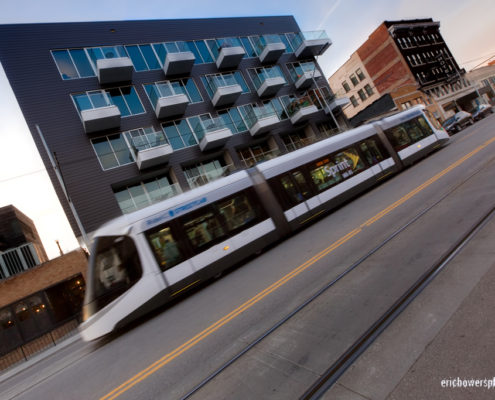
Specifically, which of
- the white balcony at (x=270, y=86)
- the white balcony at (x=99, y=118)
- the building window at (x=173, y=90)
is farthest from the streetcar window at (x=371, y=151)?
the white balcony at (x=99, y=118)

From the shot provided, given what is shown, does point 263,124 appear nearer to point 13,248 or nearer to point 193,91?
point 193,91

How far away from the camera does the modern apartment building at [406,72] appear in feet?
134

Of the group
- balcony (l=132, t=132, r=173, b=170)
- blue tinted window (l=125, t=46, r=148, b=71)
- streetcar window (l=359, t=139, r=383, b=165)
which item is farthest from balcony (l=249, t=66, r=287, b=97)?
streetcar window (l=359, t=139, r=383, b=165)

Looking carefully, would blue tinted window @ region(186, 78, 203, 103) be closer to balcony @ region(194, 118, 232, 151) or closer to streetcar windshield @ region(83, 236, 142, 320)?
balcony @ region(194, 118, 232, 151)

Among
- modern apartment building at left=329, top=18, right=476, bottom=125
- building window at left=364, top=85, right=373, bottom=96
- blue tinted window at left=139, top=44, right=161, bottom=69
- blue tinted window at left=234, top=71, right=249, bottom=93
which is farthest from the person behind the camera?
building window at left=364, top=85, right=373, bottom=96

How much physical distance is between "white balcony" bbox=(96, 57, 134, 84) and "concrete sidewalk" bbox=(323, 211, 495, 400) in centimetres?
2221

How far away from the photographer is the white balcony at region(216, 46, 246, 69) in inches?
922

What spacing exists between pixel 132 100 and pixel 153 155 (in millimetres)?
5632

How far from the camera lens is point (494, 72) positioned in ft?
190

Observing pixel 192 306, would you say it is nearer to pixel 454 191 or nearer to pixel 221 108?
pixel 454 191

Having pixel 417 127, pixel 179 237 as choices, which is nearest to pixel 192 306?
pixel 179 237

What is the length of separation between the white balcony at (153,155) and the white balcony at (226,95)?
668cm

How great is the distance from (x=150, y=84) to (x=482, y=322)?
23691 millimetres

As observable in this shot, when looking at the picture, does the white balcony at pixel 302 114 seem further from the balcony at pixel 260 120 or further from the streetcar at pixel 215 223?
the streetcar at pixel 215 223
